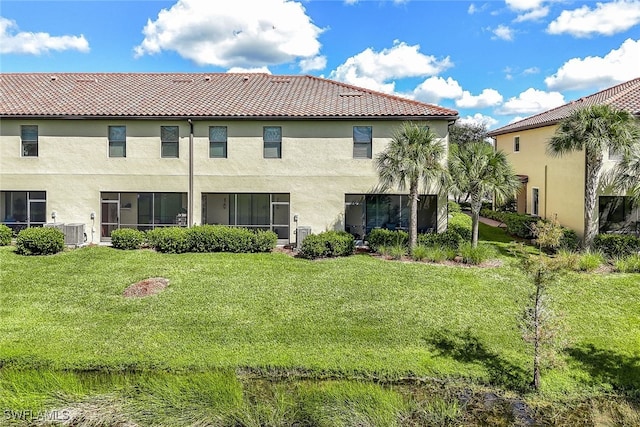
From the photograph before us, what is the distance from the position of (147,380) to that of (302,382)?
2.98m

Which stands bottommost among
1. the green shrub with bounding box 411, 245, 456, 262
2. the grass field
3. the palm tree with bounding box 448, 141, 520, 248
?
the grass field

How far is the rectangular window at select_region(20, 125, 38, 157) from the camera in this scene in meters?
19.2

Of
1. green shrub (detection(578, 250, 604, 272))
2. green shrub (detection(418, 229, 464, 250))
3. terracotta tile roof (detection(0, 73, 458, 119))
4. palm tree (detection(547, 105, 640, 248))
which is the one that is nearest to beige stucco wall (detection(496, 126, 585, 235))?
palm tree (detection(547, 105, 640, 248))

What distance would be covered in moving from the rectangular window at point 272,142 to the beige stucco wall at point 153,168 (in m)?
0.22

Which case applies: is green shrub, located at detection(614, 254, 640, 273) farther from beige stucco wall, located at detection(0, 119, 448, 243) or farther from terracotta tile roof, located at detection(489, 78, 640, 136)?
beige stucco wall, located at detection(0, 119, 448, 243)

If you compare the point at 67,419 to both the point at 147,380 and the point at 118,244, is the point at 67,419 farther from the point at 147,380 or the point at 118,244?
the point at 118,244

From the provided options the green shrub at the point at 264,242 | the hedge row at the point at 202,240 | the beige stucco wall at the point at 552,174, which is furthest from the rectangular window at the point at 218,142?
the beige stucco wall at the point at 552,174

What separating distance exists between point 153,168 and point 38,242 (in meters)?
5.39

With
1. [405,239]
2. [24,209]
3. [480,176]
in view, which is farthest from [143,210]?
[480,176]

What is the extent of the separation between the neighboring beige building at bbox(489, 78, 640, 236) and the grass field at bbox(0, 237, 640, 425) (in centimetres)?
484

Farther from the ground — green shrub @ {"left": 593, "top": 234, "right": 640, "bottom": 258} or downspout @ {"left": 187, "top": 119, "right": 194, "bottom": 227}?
downspout @ {"left": 187, "top": 119, "right": 194, "bottom": 227}

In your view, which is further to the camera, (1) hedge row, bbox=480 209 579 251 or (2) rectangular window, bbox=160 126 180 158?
(2) rectangular window, bbox=160 126 180 158

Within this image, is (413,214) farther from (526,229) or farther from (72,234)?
(72,234)

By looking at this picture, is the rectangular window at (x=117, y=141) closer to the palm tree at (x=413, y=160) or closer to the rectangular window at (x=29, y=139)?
the rectangular window at (x=29, y=139)
